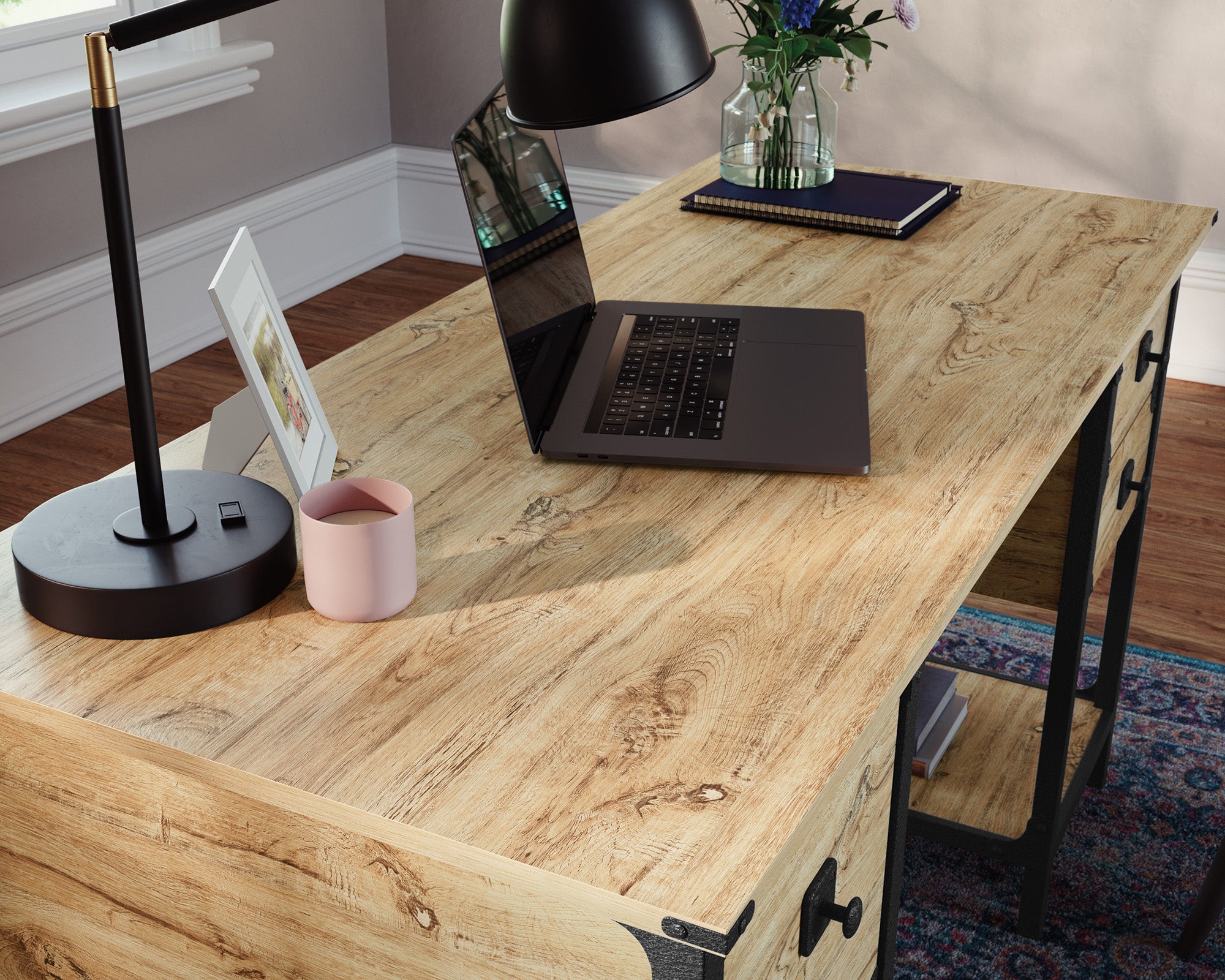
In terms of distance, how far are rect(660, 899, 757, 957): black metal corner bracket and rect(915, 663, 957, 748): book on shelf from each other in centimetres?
118

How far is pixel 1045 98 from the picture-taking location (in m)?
3.19

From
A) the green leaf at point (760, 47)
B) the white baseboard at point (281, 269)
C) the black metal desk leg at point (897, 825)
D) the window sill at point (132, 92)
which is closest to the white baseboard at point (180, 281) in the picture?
the white baseboard at point (281, 269)

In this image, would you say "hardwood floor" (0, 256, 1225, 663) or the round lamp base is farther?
"hardwood floor" (0, 256, 1225, 663)

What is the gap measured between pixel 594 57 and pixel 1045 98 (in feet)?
8.67

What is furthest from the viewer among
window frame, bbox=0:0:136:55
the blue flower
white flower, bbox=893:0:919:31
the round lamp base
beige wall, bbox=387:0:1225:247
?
beige wall, bbox=387:0:1225:247

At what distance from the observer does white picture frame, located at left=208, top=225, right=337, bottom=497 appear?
0.95 meters

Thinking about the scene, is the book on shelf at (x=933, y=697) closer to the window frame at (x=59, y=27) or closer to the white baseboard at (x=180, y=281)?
the white baseboard at (x=180, y=281)

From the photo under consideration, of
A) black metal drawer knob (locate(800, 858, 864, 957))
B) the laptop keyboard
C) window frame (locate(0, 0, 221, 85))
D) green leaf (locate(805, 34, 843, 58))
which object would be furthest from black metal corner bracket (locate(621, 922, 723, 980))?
window frame (locate(0, 0, 221, 85))

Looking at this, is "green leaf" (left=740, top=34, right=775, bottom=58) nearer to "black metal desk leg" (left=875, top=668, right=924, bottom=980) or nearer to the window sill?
"black metal desk leg" (left=875, top=668, right=924, bottom=980)

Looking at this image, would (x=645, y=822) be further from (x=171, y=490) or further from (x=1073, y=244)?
(x=1073, y=244)

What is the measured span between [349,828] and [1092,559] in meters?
1.08

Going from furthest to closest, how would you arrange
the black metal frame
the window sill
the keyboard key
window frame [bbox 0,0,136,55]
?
window frame [bbox 0,0,136,55]
the window sill
the black metal frame
the keyboard key

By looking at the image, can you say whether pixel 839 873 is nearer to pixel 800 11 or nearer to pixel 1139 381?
pixel 1139 381

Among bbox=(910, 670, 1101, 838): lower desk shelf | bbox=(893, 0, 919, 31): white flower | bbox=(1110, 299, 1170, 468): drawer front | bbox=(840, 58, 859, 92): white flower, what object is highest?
bbox=(893, 0, 919, 31): white flower
